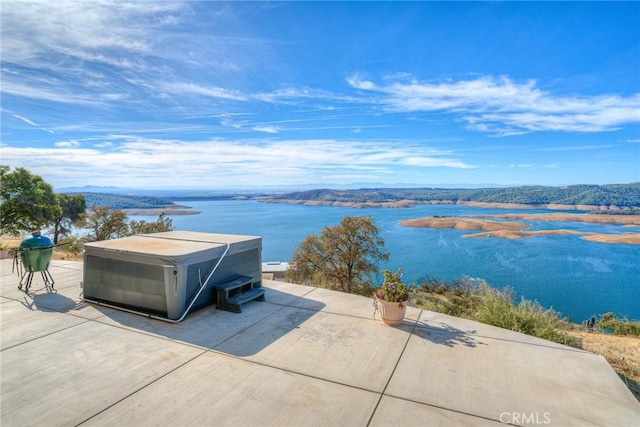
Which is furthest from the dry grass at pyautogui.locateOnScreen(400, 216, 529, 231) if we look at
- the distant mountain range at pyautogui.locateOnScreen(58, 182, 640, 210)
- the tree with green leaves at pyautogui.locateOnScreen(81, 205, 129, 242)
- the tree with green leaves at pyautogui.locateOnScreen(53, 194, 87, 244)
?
the tree with green leaves at pyautogui.locateOnScreen(81, 205, 129, 242)

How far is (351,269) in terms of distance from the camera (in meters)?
16.8

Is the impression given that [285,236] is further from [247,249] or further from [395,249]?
[247,249]

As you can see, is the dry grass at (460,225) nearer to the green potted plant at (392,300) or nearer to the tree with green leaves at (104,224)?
the tree with green leaves at (104,224)

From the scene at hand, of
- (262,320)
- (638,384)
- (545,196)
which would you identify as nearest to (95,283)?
(262,320)

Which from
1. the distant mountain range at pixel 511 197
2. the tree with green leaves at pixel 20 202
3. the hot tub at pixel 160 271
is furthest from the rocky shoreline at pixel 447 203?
the hot tub at pixel 160 271

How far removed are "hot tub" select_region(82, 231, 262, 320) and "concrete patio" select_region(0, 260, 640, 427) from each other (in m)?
0.24

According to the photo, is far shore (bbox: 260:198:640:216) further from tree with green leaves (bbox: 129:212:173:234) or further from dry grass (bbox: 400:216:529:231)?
tree with green leaves (bbox: 129:212:173:234)

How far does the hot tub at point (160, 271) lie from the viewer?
180 inches

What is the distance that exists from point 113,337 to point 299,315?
7.91 ft

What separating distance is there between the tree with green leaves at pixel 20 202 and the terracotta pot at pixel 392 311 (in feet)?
64.2

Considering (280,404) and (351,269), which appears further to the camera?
(351,269)

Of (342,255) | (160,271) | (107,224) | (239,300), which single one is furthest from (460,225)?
(160,271)

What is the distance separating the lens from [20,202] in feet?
56.8

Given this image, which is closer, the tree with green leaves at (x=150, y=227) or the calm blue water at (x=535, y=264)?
the tree with green leaves at (x=150, y=227)
